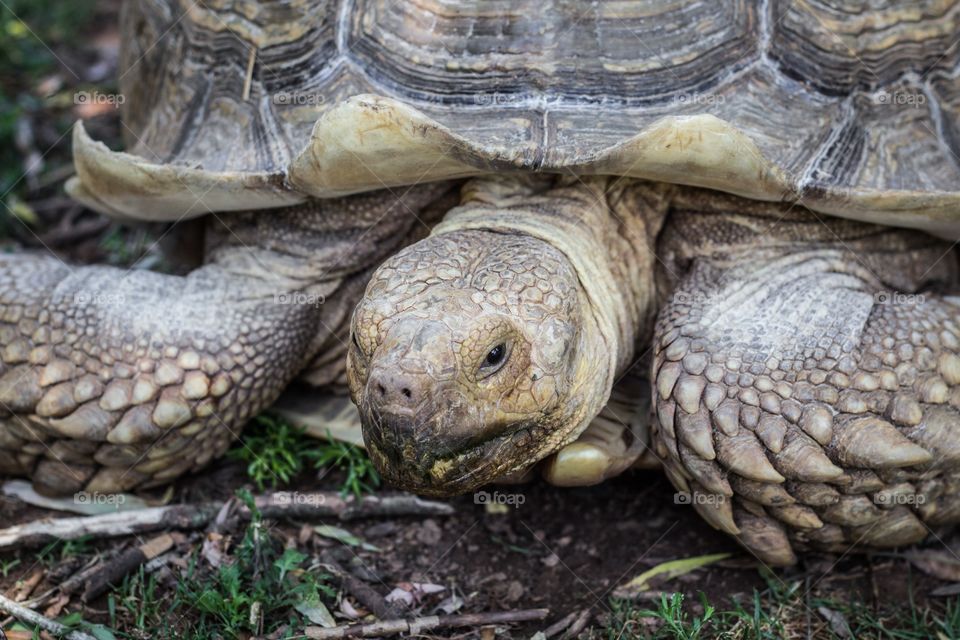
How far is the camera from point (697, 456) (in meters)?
3.25

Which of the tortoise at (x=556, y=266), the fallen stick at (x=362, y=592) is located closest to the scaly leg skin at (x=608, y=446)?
the tortoise at (x=556, y=266)

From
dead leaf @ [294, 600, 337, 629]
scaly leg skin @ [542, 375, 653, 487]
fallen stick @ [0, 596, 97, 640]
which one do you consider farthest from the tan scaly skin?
fallen stick @ [0, 596, 97, 640]

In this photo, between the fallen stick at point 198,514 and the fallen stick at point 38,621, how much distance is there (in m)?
0.34

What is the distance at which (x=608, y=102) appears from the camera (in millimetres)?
3340

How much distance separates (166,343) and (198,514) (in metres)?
0.59

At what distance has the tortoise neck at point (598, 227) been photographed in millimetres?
3402

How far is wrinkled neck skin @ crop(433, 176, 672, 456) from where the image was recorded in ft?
10.9

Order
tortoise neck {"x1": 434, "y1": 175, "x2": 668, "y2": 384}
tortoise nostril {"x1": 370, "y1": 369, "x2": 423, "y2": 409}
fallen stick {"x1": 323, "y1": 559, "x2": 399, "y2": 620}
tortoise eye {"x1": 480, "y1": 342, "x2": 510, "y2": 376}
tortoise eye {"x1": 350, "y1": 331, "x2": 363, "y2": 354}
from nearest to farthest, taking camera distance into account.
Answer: tortoise nostril {"x1": 370, "y1": 369, "x2": 423, "y2": 409} < tortoise eye {"x1": 480, "y1": 342, "x2": 510, "y2": 376} < tortoise eye {"x1": 350, "y1": 331, "x2": 363, "y2": 354} < fallen stick {"x1": 323, "y1": 559, "x2": 399, "y2": 620} < tortoise neck {"x1": 434, "y1": 175, "x2": 668, "y2": 384}

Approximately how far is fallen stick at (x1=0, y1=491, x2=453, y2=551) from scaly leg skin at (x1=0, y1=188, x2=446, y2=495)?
0.18 m

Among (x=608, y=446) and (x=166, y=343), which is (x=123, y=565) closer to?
(x=166, y=343)

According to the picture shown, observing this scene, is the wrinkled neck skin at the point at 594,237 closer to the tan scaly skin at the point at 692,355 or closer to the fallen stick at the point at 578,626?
the tan scaly skin at the point at 692,355

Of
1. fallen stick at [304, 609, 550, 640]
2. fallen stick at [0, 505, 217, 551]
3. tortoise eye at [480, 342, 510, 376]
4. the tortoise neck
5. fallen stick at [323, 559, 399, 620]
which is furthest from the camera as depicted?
fallen stick at [0, 505, 217, 551]

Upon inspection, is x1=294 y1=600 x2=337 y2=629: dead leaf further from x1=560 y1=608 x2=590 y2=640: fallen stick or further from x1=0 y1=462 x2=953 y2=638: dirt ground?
x1=560 y1=608 x2=590 y2=640: fallen stick

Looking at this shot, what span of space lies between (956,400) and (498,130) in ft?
→ 5.27
